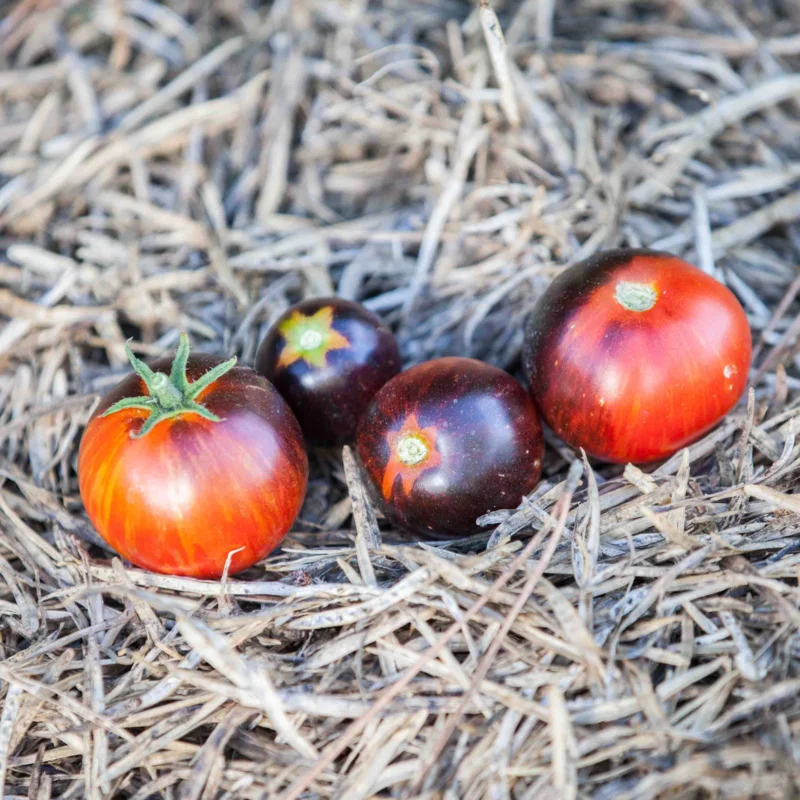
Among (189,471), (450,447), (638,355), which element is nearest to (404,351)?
(450,447)

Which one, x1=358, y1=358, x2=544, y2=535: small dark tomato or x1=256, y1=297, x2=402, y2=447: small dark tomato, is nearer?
x1=358, y1=358, x2=544, y2=535: small dark tomato

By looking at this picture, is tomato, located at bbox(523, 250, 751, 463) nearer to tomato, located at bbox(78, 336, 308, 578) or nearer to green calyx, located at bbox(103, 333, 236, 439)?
tomato, located at bbox(78, 336, 308, 578)

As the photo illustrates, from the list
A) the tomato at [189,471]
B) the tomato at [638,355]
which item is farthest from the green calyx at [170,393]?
the tomato at [638,355]

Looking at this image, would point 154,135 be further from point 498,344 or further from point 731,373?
point 731,373

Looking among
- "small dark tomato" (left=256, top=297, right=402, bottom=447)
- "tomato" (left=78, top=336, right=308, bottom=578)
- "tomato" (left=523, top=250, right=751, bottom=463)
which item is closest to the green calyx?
"tomato" (left=78, top=336, right=308, bottom=578)

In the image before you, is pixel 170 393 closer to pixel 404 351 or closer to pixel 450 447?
pixel 450 447

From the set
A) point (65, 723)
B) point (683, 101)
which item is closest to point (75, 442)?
point (65, 723)

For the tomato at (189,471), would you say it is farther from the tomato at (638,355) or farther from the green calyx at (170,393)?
the tomato at (638,355)
